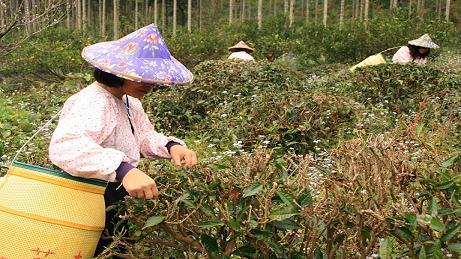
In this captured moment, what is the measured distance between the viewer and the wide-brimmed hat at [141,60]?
6.36ft

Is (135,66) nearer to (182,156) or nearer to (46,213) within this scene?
(182,156)

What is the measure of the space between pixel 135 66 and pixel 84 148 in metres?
0.35

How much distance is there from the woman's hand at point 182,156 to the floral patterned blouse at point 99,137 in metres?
0.06

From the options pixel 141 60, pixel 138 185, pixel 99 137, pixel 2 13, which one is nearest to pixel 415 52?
pixel 2 13

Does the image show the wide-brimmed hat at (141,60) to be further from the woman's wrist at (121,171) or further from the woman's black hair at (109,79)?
the woman's wrist at (121,171)

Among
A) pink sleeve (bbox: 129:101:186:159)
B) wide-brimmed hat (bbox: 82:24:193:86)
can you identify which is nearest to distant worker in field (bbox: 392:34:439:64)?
pink sleeve (bbox: 129:101:186:159)

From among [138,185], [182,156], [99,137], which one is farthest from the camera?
[182,156]

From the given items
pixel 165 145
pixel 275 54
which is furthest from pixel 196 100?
pixel 275 54

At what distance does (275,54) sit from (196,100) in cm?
882

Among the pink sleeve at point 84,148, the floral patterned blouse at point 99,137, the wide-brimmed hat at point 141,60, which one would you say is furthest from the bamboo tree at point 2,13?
the pink sleeve at point 84,148

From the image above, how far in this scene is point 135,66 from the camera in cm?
196

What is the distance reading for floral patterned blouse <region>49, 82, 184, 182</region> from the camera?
177 cm

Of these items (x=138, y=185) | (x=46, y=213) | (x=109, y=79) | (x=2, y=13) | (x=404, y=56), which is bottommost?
(x=404, y=56)

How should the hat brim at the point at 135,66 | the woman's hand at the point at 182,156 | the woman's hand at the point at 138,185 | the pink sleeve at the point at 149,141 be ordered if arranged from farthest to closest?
the pink sleeve at the point at 149,141, the woman's hand at the point at 182,156, the hat brim at the point at 135,66, the woman's hand at the point at 138,185
